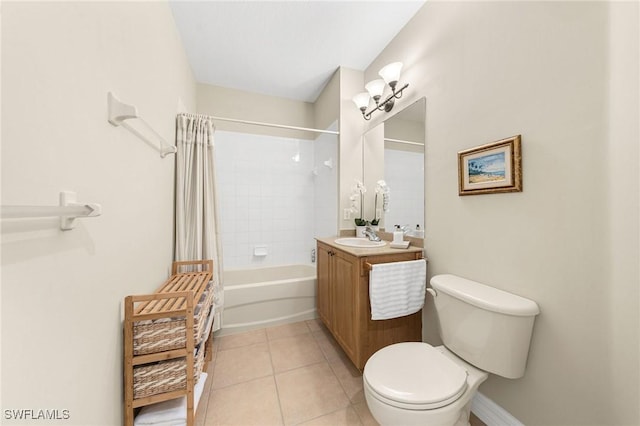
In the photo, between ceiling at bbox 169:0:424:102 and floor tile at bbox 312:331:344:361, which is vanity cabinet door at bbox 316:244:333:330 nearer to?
floor tile at bbox 312:331:344:361

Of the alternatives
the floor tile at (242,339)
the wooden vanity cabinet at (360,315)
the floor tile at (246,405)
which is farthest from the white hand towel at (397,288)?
the floor tile at (242,339)

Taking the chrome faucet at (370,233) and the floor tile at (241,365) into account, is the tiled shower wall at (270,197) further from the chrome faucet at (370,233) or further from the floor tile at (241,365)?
the floor tile at (241,365)

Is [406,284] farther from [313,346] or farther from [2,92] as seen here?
[2,92]

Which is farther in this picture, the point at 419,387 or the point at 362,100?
the point at 362,100

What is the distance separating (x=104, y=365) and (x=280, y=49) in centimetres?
235

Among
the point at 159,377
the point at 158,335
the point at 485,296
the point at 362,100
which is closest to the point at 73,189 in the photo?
the point at 158,335

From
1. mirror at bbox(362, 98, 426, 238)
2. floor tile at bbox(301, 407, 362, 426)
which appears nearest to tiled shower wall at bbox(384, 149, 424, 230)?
mirror at bbox(362, 98, 426, 238)

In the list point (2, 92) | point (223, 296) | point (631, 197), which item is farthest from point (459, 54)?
point (223, 296)

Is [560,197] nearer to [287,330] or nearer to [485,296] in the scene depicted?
[485,296]

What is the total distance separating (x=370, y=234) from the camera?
6.50 feet

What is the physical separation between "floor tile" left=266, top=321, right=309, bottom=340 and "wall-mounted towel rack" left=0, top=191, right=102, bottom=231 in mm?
1770

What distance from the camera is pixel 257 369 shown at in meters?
1.61

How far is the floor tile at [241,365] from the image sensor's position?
4.99 feet

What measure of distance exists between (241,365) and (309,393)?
0.56 m
